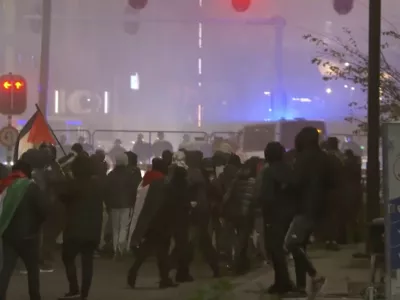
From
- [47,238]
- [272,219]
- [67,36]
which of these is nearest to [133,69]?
[67,36]

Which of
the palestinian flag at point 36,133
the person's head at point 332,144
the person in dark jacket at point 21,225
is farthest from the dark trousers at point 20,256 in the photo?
the person's head at point 332,144

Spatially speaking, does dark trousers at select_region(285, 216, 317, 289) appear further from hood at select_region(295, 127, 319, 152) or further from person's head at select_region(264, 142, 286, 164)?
person's head at select_region(264, 142, 286, 164)

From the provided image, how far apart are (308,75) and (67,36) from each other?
39.9ft

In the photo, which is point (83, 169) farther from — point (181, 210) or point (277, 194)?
point (277, 194)

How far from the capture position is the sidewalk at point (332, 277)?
28.7 feet

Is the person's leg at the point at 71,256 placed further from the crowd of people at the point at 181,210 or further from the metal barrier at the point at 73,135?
the metal barrier at the point at 73,135

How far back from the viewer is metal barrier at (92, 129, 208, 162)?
1995cm

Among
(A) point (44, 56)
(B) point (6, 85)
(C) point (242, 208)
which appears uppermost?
(A) point (44, 56)

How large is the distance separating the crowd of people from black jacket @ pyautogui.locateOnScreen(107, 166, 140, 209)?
17 mm

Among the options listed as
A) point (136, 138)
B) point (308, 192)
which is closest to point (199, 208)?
point (308, 192)

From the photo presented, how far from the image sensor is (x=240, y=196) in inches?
419

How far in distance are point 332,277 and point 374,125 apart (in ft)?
6.91

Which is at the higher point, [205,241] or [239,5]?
[239,5]

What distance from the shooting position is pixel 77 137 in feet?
68.7
